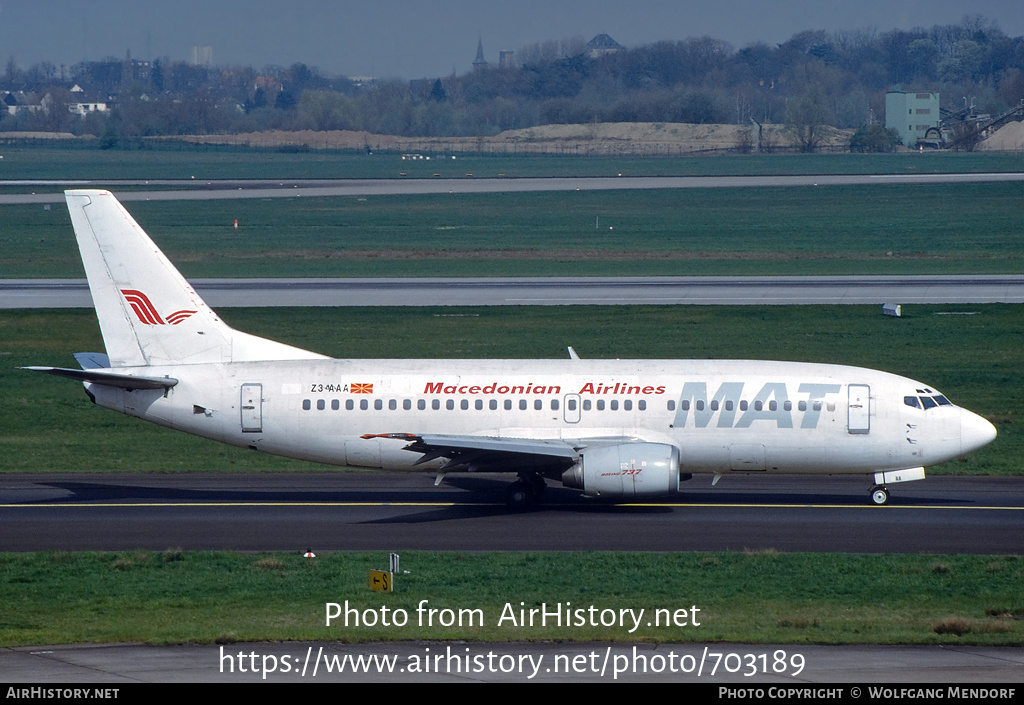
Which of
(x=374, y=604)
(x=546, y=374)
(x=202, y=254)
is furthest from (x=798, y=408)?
(x=202, y=254)

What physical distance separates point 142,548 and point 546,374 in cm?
1162

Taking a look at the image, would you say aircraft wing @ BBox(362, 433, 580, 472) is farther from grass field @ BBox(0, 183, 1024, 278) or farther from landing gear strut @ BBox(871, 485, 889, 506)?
grass field @ BBox(0, 183, 1024, 278)

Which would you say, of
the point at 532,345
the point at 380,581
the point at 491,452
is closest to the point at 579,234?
the point at 532,345

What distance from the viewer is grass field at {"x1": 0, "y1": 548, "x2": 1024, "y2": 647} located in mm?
22672

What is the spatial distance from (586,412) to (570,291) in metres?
39.7

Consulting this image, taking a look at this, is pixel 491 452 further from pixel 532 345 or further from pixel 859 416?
pixel 532 345

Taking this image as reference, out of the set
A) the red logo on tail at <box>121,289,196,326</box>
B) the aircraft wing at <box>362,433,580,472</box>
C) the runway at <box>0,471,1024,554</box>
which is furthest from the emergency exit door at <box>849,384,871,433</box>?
the red logo on tail at <box>121,289,196,326</box>

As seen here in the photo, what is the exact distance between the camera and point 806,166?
188125mm

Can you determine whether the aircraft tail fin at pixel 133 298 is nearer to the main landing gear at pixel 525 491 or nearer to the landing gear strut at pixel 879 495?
the main landing gear at pixel 525 491

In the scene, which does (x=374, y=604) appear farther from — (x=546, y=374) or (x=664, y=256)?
(x=664, y=256)

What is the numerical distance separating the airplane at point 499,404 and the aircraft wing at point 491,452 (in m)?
0.12

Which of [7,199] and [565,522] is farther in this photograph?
[7,199]

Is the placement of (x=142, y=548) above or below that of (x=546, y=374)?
below
